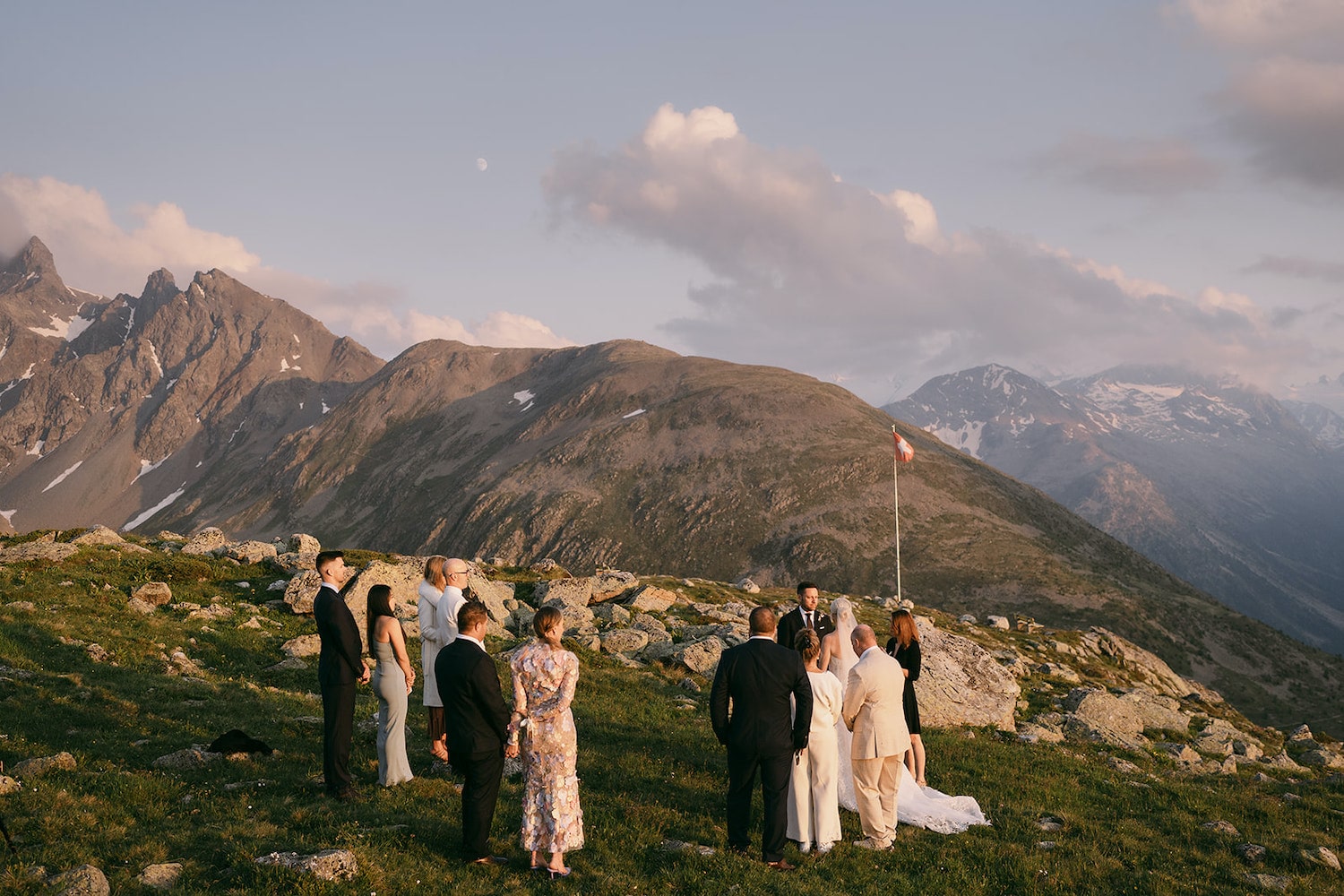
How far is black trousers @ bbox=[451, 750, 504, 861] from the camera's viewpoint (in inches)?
410

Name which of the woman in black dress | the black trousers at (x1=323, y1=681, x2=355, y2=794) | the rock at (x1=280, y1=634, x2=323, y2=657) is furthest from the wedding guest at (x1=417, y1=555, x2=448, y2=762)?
the rock at (x1=280, y1=634, x2=323, y2=657)

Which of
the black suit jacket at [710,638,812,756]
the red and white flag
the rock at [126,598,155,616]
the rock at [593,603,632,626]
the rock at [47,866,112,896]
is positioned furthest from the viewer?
the red and white flag

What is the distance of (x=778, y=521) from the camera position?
468ft

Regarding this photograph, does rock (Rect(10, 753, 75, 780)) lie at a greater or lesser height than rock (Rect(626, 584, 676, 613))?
lesser

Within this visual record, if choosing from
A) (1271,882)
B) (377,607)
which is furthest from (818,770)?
(377,607)

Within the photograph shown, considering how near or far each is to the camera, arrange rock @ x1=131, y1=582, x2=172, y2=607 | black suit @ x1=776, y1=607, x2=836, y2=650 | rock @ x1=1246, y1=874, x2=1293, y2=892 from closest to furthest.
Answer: rock @ x1=1246, y1=874, x2=1293, y2=892 → black suit @ x1=776, y1=607, x2=836, y2=650 → rock @ x1=131, y1=582, x2=172, y2=607

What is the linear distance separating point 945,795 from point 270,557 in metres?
28.7

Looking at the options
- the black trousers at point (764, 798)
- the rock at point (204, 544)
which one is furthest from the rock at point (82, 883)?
the rock at point (204, 544)

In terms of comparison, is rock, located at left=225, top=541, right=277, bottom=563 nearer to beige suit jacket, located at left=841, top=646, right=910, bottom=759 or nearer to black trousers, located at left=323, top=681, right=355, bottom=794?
black trousers, located at left=323, top=681, right=355, bottom=794

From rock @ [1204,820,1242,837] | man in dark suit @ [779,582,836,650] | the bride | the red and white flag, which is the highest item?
the red and white flag

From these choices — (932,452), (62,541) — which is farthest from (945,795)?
(932,452)

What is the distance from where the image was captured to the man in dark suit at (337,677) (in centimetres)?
1223

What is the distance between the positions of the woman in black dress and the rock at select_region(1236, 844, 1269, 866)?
17.1 ft

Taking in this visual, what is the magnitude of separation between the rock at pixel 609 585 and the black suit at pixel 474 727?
25585 mm
